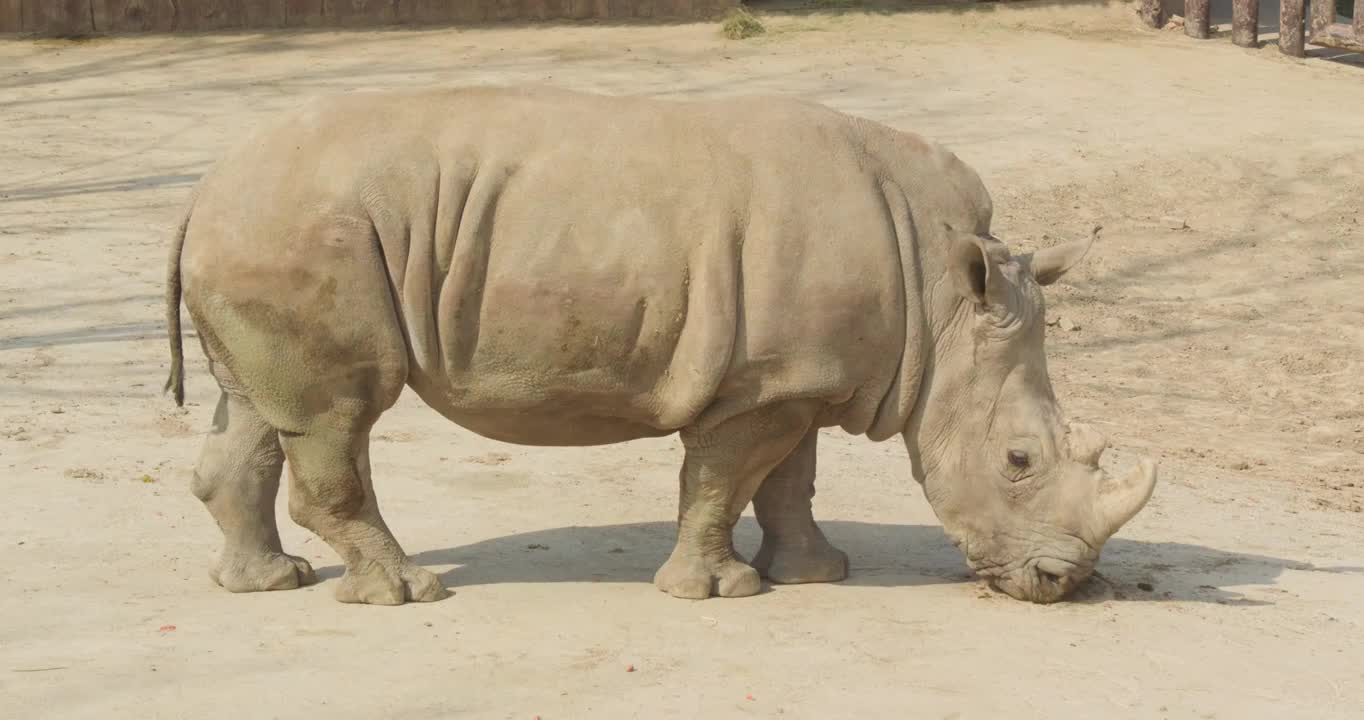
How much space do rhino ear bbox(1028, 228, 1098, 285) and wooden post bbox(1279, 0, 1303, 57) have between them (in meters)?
11.0

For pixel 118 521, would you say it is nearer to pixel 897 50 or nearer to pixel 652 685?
pixel 652 685

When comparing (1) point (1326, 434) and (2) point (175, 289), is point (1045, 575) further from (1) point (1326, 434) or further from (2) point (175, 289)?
(1) point (1326, 434)

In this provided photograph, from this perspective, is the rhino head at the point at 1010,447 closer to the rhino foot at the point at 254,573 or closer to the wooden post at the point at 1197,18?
the rhino foot at the point at 254,573

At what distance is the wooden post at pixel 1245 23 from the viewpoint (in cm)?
1720

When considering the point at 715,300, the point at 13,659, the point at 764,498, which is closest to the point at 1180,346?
the point at 764,498

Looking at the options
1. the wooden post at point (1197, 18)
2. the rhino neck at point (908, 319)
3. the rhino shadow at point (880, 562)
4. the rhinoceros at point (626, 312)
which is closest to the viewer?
the rhinoceros at point (626, 312)

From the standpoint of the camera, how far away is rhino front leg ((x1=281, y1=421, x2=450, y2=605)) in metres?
6.55

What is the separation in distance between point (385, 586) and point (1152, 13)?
42.1ft

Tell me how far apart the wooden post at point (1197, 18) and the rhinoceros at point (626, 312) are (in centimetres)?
1131

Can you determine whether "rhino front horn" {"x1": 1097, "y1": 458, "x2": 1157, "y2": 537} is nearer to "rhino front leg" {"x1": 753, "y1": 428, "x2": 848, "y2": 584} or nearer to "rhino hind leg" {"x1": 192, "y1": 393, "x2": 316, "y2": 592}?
"rhino front leg" {"x1": 753, "y1": 428, "x2": 848, "y2": 584}

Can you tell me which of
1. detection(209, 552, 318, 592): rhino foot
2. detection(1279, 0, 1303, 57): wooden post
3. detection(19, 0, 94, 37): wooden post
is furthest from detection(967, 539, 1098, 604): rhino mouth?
detection(19, 0, 94, 37): wooden post

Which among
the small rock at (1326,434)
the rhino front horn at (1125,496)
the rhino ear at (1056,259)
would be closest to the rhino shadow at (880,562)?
the rhino front horn at (1125,496)

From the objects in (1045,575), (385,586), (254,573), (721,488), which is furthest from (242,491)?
(1045,575)

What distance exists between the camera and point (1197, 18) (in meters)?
17.5
